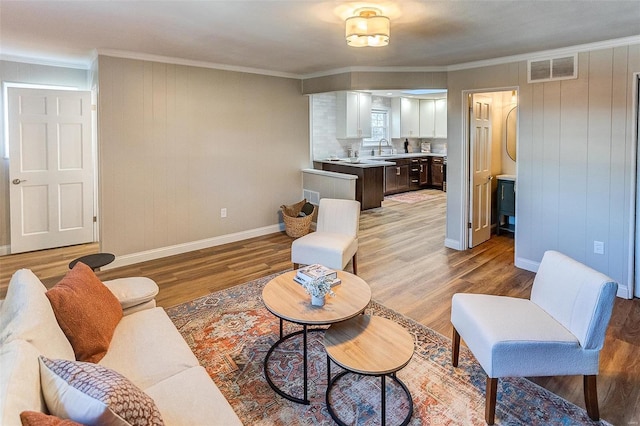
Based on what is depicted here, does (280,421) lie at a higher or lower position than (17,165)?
lower

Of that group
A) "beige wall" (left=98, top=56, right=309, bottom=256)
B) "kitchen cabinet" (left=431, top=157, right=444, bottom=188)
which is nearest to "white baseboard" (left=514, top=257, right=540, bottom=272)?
"beige wall" (left=98, top=56, right=309, bottom=256)

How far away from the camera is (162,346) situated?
1.94m

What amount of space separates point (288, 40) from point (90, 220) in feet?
12.3

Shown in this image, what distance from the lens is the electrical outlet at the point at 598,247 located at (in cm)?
372

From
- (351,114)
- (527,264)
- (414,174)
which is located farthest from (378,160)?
(527,264)

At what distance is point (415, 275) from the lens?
13.5 ft

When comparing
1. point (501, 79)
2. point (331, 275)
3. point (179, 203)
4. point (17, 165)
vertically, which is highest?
point (501, 79)

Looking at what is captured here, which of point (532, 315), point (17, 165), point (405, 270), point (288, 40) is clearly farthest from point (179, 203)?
point (532, 315)

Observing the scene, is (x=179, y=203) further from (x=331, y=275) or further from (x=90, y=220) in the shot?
(x=331, y=275)

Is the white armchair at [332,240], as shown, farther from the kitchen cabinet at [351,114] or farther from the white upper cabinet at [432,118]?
the white upper cabinet at [432,118]

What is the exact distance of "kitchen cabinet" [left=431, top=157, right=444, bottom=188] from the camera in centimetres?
993

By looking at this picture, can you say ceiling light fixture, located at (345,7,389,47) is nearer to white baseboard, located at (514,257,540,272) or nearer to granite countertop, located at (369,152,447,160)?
white baseboard, located at (514,257,540,272)

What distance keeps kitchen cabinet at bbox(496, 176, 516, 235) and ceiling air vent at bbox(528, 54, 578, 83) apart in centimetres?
180

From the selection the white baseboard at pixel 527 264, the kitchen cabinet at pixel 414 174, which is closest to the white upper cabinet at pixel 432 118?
the kitchen cabinet at pixel 414 174
